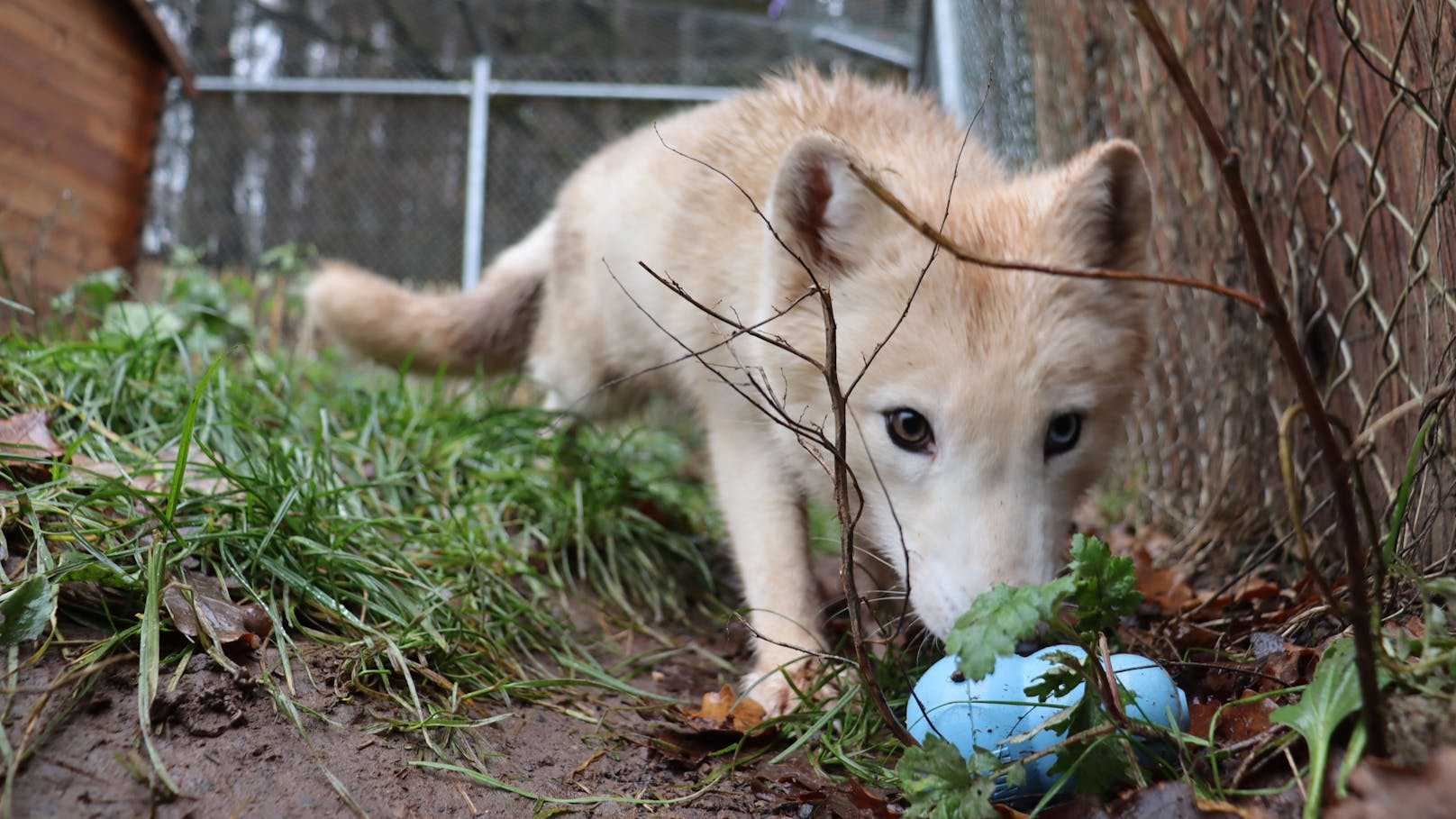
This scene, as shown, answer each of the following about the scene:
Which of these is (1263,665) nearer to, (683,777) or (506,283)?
(683,777)

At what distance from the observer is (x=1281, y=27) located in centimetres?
256

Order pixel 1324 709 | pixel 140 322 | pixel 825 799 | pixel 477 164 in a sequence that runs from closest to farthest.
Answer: pixel 1324 709, pixel 825 799, pixel 140 322, pixel 477 164

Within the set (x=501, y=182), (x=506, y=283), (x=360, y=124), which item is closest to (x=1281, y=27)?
(x=506, y=283)

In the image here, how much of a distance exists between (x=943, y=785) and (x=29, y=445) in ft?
6.65

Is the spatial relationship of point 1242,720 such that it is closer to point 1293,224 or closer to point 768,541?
point 768,541

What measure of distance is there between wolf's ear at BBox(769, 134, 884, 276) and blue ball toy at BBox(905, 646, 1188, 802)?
3.35 ft

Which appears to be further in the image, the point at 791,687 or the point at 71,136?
the point at 71,136

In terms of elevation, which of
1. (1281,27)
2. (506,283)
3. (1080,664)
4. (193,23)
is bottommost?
(1080,664)

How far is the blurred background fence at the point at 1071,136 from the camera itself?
2.05 metres

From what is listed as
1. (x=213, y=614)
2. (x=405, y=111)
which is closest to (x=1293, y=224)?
(x=213, y=614)

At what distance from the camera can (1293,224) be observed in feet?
8.33

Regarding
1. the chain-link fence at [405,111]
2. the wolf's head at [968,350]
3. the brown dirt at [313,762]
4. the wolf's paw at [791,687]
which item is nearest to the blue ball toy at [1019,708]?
the wolf's head at [968,350]

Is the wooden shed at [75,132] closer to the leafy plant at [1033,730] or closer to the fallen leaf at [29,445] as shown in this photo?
the fallen leaf at [29,445]

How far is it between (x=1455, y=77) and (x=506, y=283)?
3.47 meters
